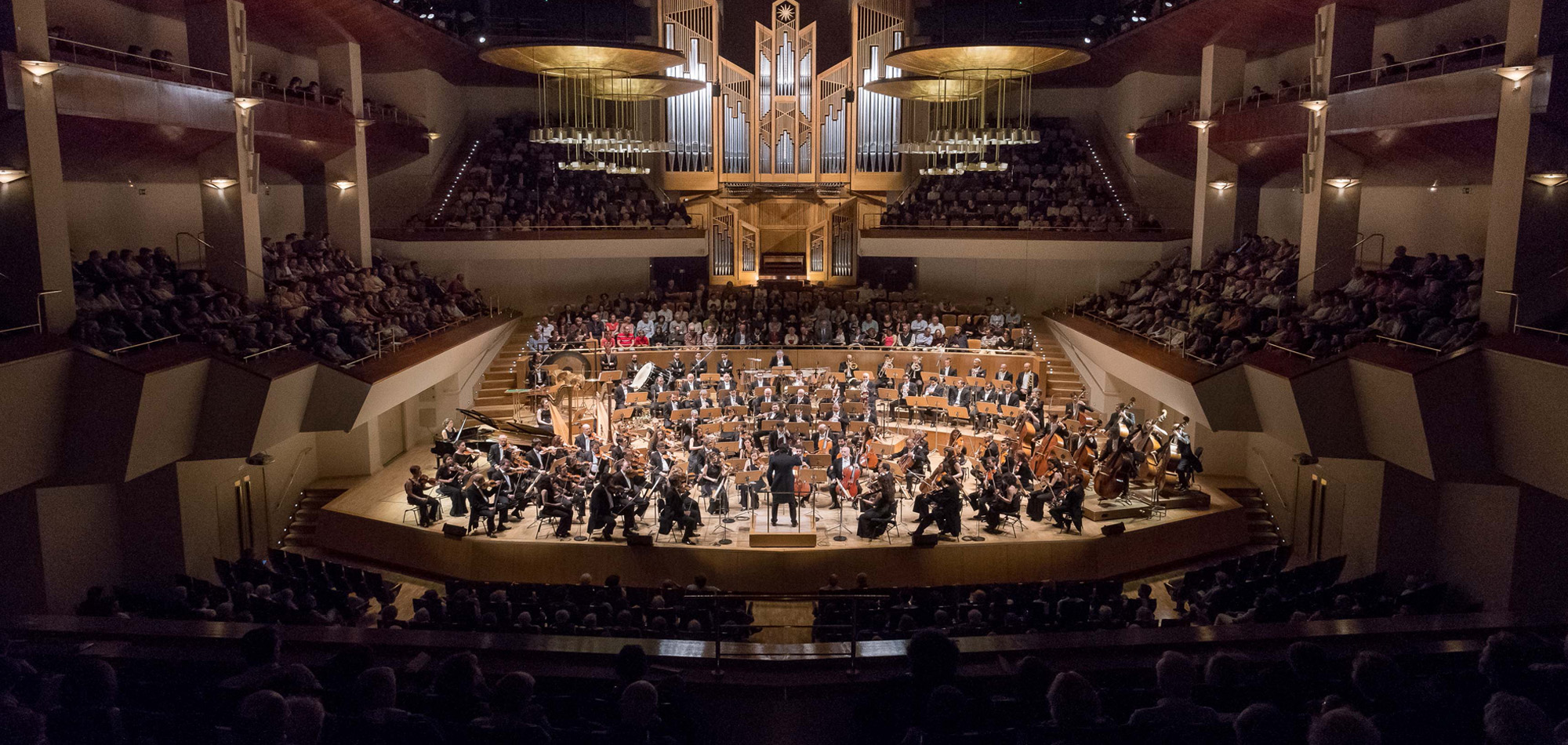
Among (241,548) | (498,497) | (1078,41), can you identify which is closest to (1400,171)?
(1078,41)

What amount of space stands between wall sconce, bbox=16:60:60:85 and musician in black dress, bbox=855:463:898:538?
27.5ft

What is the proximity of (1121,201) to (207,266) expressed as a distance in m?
15.5

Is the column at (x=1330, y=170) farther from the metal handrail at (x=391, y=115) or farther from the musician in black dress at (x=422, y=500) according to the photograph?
the metal handrail at (x=391, y=115)

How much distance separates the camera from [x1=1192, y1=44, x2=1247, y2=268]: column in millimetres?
16188

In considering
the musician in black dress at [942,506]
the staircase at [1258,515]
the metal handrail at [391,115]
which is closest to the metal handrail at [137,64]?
the metal handrail at [391,115]

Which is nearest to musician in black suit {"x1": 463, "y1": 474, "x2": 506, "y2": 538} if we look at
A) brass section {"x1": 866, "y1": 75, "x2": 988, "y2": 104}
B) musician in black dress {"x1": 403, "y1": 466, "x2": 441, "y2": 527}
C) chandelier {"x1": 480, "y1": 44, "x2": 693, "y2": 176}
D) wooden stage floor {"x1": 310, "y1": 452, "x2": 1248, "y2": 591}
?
wooden stage floor {"x1": 310, "y1": 452, "x2": 1248, "y2": 591}

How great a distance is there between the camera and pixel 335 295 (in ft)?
45.2

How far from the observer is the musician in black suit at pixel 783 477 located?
11055 mm

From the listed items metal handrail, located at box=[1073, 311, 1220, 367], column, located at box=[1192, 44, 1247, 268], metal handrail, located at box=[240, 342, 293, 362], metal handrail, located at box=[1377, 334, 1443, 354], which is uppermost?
column, located at box=[1192, 44, 1247, 268]

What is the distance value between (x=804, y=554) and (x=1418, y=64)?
8890 mm

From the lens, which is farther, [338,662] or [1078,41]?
[1078,41]

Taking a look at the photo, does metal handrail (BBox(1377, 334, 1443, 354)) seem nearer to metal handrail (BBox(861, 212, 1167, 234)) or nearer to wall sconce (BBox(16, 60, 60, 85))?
metal handrail (BBox(861, 212, 1167, 234))

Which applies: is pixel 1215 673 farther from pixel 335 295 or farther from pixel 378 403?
pixel 335 295

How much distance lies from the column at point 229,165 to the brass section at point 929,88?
8329 mm
